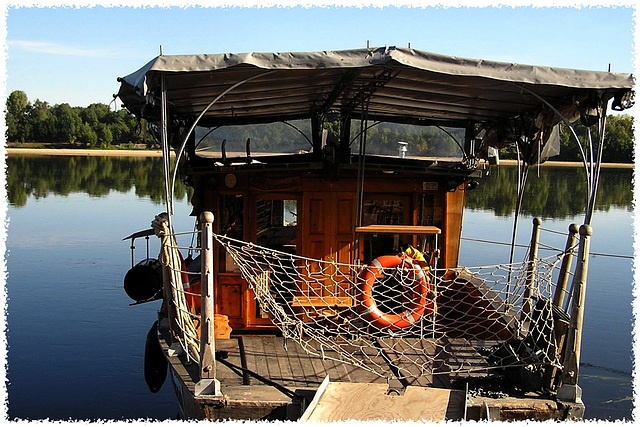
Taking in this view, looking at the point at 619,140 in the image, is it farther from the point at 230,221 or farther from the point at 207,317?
the point at 207,317

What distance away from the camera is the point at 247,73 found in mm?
5727

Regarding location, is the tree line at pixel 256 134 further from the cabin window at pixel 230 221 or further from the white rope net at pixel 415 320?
the white rope net at pixel 415 320

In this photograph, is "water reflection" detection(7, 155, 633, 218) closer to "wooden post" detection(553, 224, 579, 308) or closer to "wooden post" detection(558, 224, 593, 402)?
"wooden post" detection(553, 224, 579, 308)

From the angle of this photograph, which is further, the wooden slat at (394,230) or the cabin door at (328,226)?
the cabin door at (328,226)

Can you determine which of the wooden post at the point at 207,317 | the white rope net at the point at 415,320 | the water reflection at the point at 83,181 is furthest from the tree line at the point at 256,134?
the water reflection at the point at 83,181

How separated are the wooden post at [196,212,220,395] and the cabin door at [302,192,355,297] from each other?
2.53 meters

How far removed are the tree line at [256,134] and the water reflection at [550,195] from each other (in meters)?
1.78

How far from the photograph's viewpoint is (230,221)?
754 centimetres

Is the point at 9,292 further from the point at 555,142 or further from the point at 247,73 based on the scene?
the point at 555,142

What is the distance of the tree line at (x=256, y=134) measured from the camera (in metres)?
7.94

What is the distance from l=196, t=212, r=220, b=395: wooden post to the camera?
4770mm

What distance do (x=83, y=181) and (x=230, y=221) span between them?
33.3 meters

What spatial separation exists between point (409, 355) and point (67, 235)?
16.4 meters

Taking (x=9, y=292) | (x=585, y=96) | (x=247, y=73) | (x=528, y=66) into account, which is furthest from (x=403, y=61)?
(x=9, y=292)
